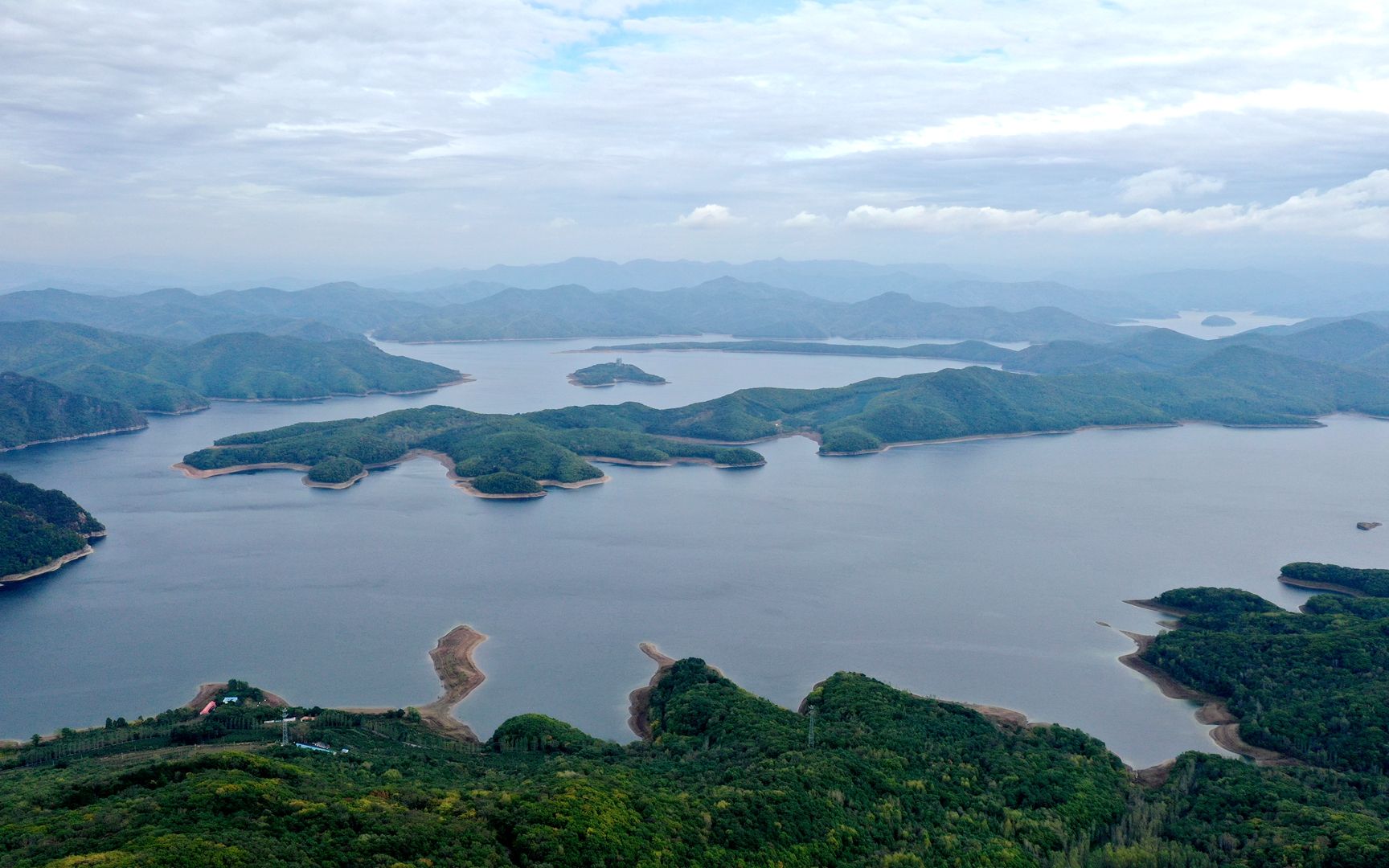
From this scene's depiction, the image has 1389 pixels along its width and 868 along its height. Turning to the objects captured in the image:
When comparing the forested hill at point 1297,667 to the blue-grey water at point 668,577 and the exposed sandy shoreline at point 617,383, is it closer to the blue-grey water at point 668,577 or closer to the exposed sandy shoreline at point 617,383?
the blue-grey water at point 668,577

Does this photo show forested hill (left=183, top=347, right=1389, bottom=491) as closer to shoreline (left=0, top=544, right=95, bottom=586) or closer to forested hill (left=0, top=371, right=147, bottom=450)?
forested hill (left=0, top=371, right=147, bottom=450)

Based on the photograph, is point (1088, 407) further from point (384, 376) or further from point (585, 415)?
point (384, 376)

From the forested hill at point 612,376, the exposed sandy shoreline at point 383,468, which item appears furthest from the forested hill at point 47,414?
the forested hill at point 612,376

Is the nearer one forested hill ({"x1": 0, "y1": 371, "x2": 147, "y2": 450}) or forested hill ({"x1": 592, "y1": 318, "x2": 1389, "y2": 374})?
forested hill ({"x1": 0, "y1": 371, "x2": 147, "y2": 450})

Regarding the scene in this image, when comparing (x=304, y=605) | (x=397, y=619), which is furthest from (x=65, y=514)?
(x=397, y=619)

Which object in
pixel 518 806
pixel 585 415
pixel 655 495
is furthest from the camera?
pixel 585 415

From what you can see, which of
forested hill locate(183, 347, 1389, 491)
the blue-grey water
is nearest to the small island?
forested hill locate(183, 347, 1389, 491)
